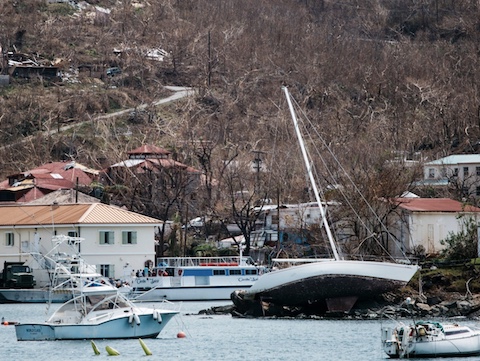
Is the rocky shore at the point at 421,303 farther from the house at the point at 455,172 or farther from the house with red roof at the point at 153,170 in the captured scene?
the house with red roof at the point at 153,170

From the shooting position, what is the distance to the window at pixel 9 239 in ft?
314

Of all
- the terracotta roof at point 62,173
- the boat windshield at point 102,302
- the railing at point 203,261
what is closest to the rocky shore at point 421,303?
the boat windshield at point 102,302

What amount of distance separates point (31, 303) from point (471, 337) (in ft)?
138

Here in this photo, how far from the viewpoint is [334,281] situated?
65.3 meters

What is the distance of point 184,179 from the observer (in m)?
114

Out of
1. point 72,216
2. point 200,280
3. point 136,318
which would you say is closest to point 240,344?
point 136,318

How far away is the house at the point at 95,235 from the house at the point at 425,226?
60.0ft

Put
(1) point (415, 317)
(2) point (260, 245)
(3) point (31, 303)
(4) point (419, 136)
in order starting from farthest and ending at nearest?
(4) point (419, 136) → (2) point (260, 245) → (3) point (31, 303) → (1) point (415, 317)

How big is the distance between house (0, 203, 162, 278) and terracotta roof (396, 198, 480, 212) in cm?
1816

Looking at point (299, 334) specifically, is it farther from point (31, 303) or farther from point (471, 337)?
point (31, 303)

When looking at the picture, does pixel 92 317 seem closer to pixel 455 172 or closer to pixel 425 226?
pixel 425 226

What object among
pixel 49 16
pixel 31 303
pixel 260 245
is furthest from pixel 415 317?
pixel 49 16

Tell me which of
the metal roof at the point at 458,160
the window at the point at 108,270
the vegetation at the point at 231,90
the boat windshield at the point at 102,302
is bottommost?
the boat windshield at the point at 102,302

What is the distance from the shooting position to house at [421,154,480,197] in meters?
110
